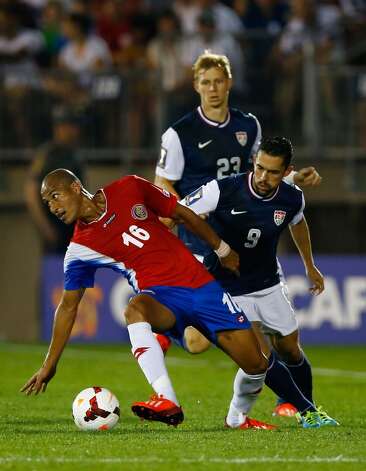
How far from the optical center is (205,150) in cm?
1020

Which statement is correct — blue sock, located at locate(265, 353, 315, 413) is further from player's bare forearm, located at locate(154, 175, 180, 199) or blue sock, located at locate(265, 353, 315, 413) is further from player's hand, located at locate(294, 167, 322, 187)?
player's bare forearm, located at locate(154, 175, 180, 199)

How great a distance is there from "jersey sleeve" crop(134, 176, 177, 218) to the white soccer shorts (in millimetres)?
883

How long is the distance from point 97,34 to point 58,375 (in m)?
6.73

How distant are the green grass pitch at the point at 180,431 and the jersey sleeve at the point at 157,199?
137 cm

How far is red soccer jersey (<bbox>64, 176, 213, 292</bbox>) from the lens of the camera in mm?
8484

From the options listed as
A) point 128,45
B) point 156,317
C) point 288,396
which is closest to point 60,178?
point 156,317

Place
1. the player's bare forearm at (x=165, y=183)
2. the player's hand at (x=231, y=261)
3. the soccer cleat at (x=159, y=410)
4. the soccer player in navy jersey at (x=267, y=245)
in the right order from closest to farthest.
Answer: the soccer cleat at (x=159, y=410) → the player's hand at (x=231, y=261) → the soccer player in navy jersey at (x=267, y=245) → the player's bare forearm at (x=165, y=183)

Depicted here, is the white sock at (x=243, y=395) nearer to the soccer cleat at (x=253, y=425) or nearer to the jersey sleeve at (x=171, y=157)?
the soccer cleat at (x=253, y=425)

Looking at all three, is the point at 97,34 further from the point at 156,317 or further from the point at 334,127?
the point at 156,317

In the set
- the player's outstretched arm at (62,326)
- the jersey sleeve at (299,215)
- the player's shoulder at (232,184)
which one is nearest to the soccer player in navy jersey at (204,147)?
the jersey sleeve at (299,215)

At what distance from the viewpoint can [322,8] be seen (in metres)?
18.5

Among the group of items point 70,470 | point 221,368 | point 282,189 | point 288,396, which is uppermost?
point 282,189

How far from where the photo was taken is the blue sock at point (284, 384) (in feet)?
29.1

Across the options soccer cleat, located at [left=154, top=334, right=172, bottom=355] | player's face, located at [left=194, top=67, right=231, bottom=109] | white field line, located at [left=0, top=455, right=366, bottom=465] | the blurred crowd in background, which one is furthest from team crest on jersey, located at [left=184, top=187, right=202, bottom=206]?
the blurred crowd in background
